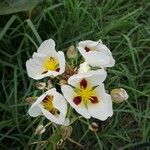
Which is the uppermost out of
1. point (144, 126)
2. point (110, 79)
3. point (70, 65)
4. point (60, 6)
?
point (70, 65)

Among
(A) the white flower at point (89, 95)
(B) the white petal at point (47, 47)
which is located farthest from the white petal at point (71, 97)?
(B) the white petal at point (47, 47)

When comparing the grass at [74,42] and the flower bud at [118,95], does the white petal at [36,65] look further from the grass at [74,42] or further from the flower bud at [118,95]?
the grass at [74,42]

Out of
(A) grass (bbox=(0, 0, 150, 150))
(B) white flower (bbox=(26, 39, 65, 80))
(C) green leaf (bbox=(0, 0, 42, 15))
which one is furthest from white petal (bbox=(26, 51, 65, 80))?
(C) green leaf (bbox=(0, 0, 42, 15))

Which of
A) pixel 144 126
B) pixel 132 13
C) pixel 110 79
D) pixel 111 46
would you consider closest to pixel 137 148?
pixel 144 126

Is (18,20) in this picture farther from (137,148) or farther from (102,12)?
(137,148)

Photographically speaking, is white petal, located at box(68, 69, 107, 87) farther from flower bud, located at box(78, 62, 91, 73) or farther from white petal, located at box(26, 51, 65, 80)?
white petal, located at box(26, 51, 65, 80)

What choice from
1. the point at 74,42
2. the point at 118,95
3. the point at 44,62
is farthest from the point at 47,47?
the point at 74,42
